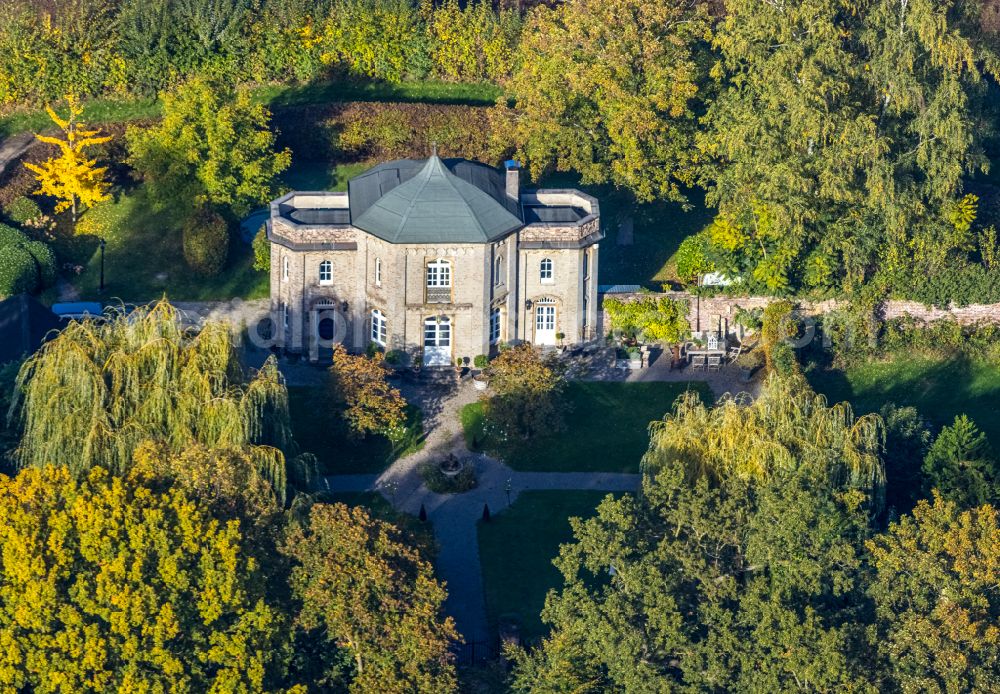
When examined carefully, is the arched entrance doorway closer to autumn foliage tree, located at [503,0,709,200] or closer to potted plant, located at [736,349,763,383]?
autumn foliage tree, located at [503,0,709,200]

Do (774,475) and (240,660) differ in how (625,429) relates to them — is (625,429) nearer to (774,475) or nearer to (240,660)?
(774,475)

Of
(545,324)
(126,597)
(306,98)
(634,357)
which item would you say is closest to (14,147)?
(306,98)

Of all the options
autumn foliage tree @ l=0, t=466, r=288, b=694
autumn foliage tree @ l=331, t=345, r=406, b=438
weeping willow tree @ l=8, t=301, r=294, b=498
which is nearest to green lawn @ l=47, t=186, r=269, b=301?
autumn foliage tree @ l=331, t=345, r=406, b=438

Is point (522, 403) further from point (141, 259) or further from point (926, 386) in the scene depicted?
point (141, 259)

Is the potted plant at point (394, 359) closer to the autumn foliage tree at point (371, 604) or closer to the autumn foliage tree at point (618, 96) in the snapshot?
the autumn foliage tree at point (618, 96)

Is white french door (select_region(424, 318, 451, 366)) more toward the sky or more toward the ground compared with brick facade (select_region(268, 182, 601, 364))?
more toward the ground

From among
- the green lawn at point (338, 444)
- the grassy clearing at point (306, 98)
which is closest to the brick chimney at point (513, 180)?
the green lawn at point (338, 444)

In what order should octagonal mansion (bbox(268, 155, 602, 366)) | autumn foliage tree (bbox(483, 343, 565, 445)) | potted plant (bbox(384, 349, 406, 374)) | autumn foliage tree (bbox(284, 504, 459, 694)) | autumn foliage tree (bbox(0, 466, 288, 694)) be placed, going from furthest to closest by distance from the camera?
1. potted plant (bbox(384, 349, 406, 374))
2. octagonal mansion (bbox(268, 155, 602, 366))
3. autumn foliage tree (bbox(483, 343, 565, 445))
4. autumn foliage tree (bbox(284, 504, 459, 694))
5. autumn foliage tree (bbox(0, 466, 288, 694))
